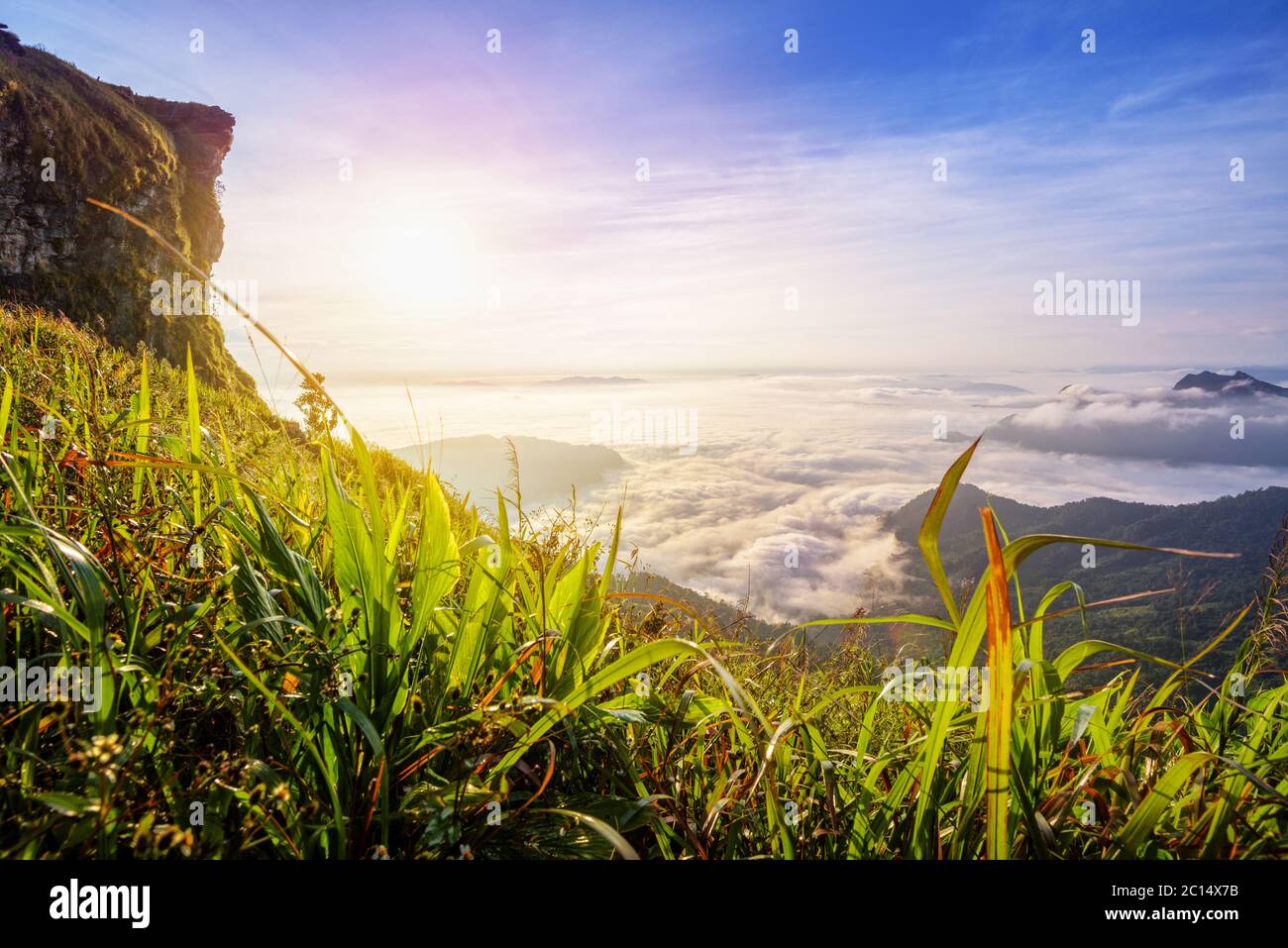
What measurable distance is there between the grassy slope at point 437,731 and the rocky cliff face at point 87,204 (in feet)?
108

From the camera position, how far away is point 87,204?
30.8 metres

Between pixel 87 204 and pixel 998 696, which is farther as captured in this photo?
pixel 87 204

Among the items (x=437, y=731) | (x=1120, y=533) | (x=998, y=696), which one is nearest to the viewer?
(x=998, y=696)

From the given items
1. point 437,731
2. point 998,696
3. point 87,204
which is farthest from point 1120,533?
point 437,731

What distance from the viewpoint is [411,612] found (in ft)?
6.31

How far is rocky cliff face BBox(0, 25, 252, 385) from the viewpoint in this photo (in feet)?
105

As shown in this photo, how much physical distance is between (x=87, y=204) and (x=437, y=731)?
39.2m

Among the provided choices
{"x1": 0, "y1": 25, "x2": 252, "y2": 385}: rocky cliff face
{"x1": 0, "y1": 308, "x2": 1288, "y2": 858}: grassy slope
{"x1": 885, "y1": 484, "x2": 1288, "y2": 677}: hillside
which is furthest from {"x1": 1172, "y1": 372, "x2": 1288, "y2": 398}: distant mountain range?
{"x1": 0, "y1": 308, "x2": 1288, "y2": 858}: grassy slope

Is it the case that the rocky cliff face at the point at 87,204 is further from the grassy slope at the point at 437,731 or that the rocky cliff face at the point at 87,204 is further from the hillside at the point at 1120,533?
the hillside at the point at 1120,533

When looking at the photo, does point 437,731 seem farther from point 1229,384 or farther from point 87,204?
point 1229,384
